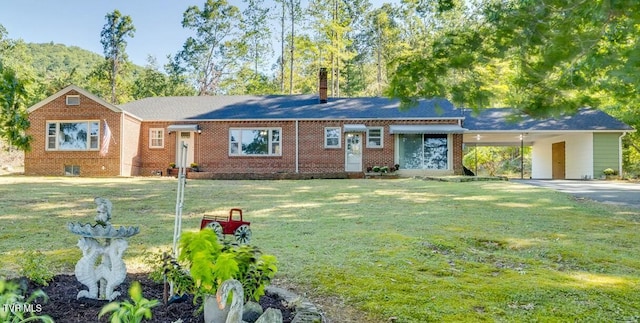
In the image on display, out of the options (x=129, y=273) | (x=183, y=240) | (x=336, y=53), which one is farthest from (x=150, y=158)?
(x=183, y=240)

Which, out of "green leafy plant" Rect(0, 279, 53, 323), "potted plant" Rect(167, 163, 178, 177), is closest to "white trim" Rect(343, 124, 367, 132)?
"potted plant" Rect(167, 163, 178, 177)

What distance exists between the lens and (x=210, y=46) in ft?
127

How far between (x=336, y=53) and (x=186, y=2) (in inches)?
586

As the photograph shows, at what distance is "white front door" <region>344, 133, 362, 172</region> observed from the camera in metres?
21.3

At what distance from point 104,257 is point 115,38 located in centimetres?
4271

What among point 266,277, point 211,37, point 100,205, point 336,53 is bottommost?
point 266,277

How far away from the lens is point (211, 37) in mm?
38438

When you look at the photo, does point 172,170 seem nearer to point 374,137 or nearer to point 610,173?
point 374,137

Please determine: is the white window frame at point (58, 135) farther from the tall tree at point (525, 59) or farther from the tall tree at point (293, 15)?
the tall tree at point (525, 59)

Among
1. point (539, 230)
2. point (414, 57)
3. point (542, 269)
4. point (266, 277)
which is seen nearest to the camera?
point (266, 277)

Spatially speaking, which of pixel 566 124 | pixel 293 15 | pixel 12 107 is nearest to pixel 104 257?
pixel 12 107

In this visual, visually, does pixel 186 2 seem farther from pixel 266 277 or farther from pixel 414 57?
pixel 266 277

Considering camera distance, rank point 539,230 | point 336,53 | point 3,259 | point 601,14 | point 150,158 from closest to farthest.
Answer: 1. point 601,14
2. point 3,259
3. point 539,230
4. point 150,158
5. point 336,53

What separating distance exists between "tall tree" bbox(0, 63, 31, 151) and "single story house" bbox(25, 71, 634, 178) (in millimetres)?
15482
